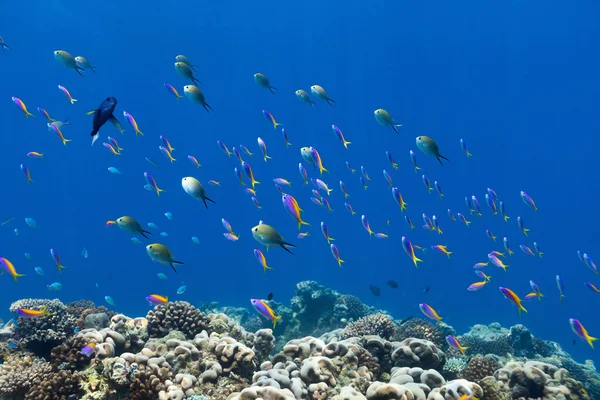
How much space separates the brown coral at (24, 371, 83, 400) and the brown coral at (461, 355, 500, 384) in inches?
250

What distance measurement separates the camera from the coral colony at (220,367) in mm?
4387

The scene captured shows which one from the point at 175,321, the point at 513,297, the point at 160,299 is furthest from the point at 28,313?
the point at 513,297

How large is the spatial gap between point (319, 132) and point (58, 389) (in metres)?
92.1

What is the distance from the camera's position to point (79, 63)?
9.36 metres

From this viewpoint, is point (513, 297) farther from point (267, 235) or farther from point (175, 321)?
point (175, 321)

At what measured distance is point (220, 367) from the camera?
5215 mm

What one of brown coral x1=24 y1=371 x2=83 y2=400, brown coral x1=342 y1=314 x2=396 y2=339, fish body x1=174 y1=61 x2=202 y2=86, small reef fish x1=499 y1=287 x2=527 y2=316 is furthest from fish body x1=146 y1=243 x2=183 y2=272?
small reef fish x1=499 y1=287 x2=527 y2=316

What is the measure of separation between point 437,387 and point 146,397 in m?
3.78

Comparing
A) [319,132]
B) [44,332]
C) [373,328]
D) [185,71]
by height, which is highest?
[319,132]

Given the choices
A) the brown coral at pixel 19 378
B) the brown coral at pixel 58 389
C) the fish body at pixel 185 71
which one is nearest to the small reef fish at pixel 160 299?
the brown coral at pixel 19 378

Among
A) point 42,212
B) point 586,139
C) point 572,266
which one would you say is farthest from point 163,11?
point 572,266

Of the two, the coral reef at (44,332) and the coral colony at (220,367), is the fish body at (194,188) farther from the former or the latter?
the coral reef at (44,332)

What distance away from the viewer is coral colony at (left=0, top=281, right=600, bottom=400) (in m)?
4.39

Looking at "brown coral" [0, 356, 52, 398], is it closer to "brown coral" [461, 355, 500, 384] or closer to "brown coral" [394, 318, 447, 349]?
"brown coral" [461, 355, 500, 384]
